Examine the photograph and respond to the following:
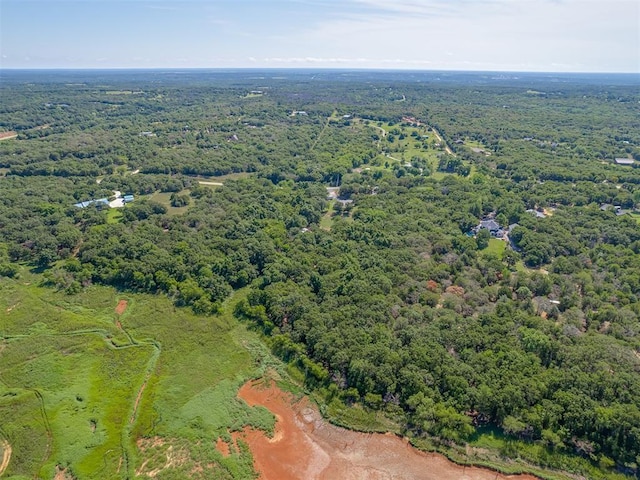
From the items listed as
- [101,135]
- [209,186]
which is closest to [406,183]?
[209,186]

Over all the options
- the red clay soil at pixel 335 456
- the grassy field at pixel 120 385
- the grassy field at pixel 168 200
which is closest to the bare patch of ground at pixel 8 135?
the grassy field at pixel 168 200

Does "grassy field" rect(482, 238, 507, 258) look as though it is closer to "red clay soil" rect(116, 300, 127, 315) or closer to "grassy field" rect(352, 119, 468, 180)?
"grassy field" rect(352, 119, 468, 180)

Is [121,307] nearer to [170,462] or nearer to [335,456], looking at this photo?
[170,462]

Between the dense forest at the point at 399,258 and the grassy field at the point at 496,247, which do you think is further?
the grassy field at the point at 496,247

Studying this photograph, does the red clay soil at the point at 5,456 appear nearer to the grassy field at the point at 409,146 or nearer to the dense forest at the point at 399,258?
the dense forest at the point at 399,258

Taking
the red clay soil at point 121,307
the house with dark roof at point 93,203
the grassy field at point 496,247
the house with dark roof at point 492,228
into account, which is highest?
the house with dark roof at point 93,203

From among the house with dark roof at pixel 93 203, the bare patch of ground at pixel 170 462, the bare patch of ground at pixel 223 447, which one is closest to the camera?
the bare patch of ground at pixel 170 462

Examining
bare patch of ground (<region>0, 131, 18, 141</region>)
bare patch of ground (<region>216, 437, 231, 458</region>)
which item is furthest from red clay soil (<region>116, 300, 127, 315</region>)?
bare patch of ground (<region>0, 131, 18, 141</region>)

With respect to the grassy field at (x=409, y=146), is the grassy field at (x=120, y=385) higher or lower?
Result: lower
